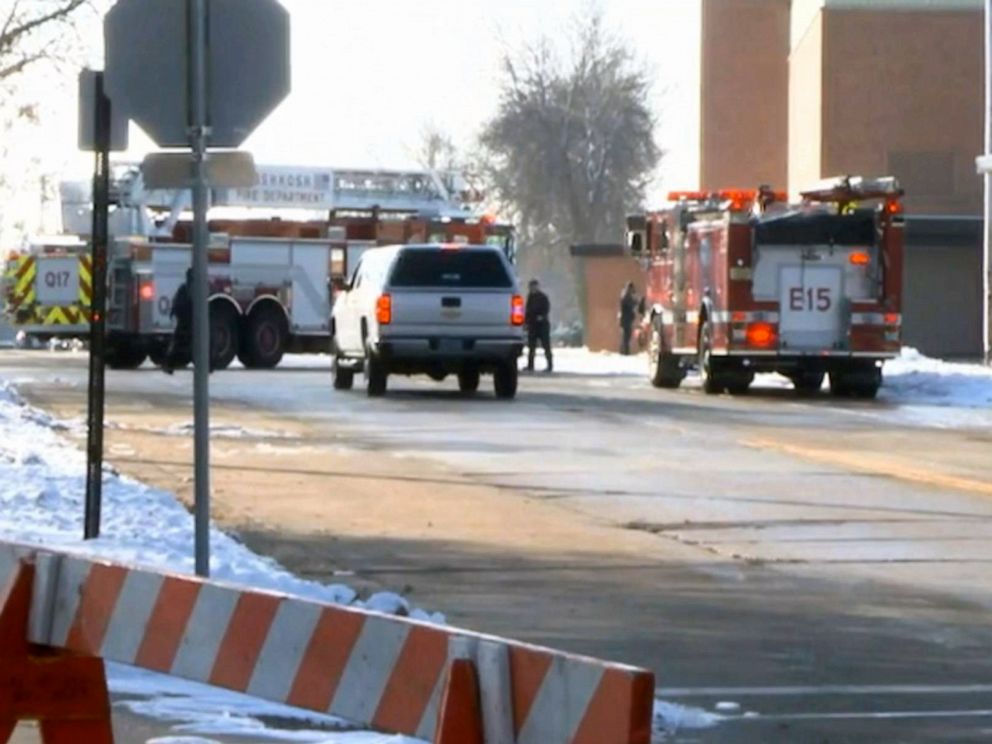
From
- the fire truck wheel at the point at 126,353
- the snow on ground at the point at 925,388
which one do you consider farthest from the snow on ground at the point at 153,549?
the fire truck wheel at the point at 126,353

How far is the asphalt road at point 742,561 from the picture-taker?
31.1 feet

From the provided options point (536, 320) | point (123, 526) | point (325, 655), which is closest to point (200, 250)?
point (123, 526)

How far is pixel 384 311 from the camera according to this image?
29875mm

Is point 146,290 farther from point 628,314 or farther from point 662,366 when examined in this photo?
point 628,314

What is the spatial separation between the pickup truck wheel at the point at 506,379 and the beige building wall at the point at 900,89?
93.6 feet

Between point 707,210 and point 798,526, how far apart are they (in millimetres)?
19058

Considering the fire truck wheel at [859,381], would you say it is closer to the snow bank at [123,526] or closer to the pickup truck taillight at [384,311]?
the pickup truck taillight at [384,311]

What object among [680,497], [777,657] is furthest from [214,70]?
[680,497]

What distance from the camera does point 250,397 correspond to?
99.5ft

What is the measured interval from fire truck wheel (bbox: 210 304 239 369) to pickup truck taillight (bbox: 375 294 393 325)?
35.3 ft

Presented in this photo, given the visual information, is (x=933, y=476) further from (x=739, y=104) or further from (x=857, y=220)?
(x=739, y=104)

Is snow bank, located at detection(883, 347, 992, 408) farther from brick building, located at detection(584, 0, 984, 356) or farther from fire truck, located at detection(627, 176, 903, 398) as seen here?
brick building, located at detection(584, 0, 984, 356)

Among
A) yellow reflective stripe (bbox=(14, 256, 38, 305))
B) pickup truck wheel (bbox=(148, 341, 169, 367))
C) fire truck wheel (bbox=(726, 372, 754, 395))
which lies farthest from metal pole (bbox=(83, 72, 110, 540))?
yellow reflective stripe (bbox=(14, 256, 38, 305))

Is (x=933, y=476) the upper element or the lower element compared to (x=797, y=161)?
lower
